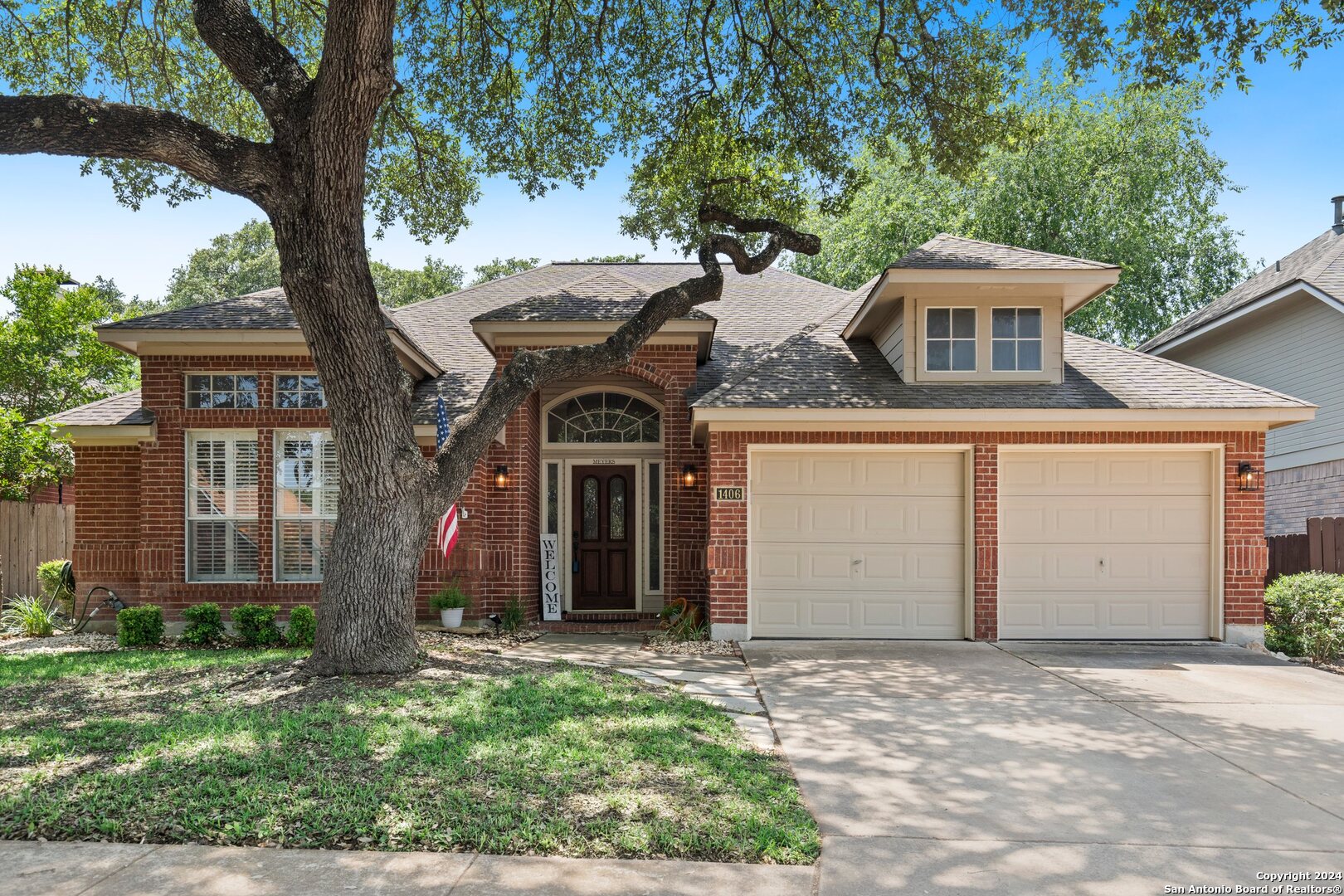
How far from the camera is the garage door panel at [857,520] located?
10.7 meters

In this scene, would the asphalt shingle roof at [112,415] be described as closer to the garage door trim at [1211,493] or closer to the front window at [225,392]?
the front window at [225,392]

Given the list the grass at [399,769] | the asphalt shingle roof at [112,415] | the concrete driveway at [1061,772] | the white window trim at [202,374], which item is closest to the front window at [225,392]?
the white window trim at [202,374]

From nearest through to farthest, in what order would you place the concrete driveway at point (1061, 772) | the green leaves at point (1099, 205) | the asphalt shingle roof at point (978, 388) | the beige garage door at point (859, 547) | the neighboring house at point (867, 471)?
the concrete driveway at point (1061, 772)
the asphalt shingle roof at point (978, 388)
the neighboring house at point (867, 471)
the beige garage door at point (859, 547)
the green leaves at point (1099, 205)

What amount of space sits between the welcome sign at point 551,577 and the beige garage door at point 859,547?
335cm

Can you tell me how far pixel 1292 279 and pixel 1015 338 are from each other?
7.20m

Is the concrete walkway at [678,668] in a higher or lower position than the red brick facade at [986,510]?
lower

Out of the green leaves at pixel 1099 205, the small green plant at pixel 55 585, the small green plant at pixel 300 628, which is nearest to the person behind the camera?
the small green plant at pixel 300 628

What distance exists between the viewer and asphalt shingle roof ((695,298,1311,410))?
33.5ft

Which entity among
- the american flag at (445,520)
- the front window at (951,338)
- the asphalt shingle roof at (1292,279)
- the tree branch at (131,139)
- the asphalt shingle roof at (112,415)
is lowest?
the american flag at (445,520)

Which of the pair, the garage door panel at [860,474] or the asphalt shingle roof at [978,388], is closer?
the asphalt shingle roof at [978,388]

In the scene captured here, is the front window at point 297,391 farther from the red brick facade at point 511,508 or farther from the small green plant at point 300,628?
the small green plant at point 300,628

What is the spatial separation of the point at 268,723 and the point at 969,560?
26.0 ft

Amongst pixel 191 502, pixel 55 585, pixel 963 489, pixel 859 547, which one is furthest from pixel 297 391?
pixel 963 489

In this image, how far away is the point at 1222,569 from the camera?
10.4 metres
